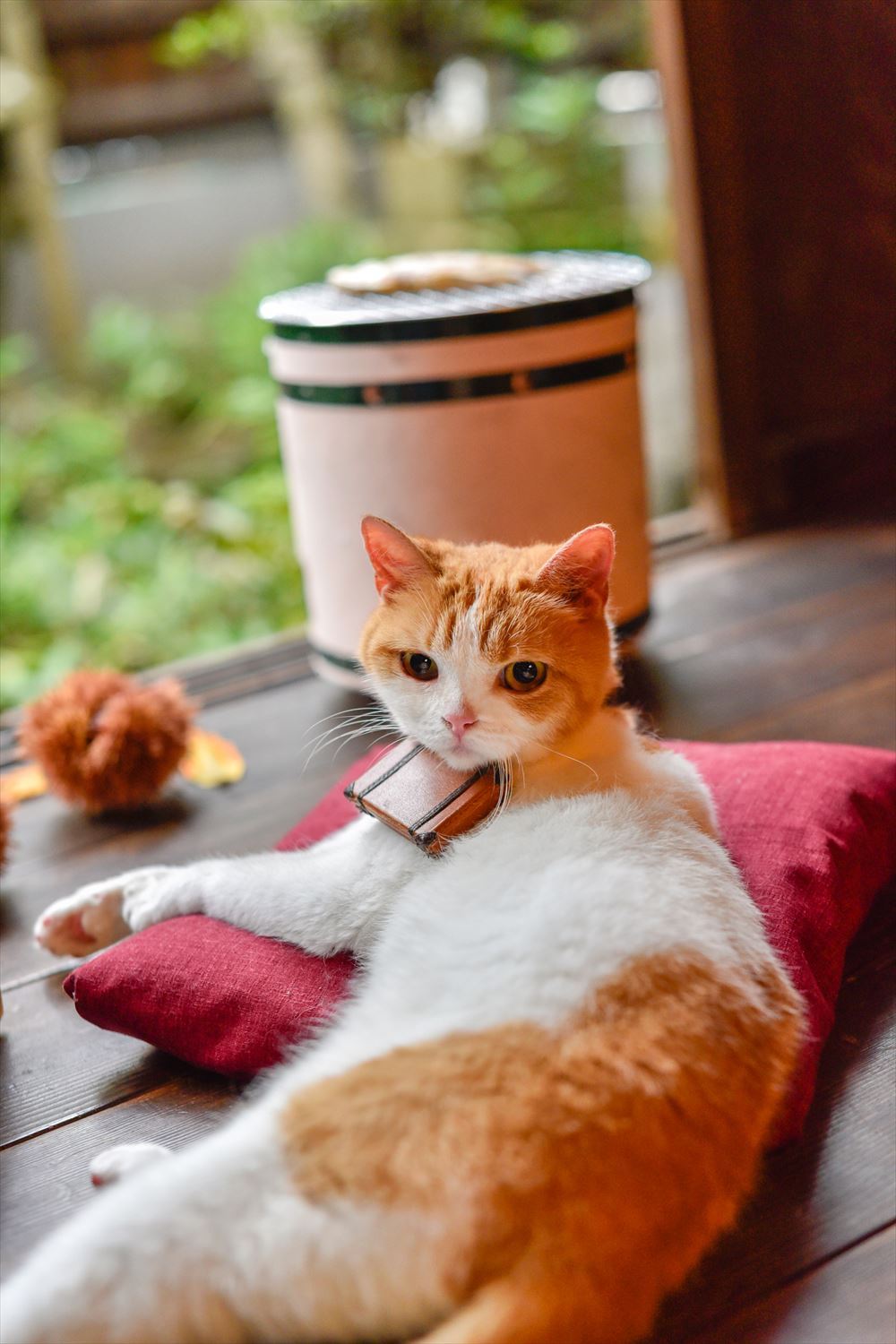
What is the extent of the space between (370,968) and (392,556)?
0.34 m

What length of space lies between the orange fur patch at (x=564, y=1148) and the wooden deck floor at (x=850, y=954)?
0.10m

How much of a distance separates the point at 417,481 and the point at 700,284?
1082 millimetres

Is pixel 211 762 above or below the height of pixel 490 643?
below

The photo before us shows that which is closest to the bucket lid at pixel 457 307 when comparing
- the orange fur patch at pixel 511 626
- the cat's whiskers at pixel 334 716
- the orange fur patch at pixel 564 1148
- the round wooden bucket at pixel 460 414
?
the round wooden bucket at pixel 460 414

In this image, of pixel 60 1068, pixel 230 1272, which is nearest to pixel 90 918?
pixel 60 1068

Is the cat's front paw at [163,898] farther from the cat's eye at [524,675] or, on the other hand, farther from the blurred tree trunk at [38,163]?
the blurred tree trunk at [38,163]

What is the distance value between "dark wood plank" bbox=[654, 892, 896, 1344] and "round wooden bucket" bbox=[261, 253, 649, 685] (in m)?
0.75

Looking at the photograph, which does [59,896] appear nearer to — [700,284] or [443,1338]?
[443,1338]

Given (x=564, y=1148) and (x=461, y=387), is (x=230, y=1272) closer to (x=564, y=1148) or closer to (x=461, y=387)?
(x=564, y=1148)

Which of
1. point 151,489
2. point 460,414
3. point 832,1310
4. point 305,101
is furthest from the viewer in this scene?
point 305,101

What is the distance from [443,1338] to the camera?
0.65 metres

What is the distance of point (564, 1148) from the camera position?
693mm

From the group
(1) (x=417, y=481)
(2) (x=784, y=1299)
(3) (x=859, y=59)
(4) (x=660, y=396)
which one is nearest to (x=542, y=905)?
(2) (x=784, y=1299)

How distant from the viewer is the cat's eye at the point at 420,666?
0.97 meters
